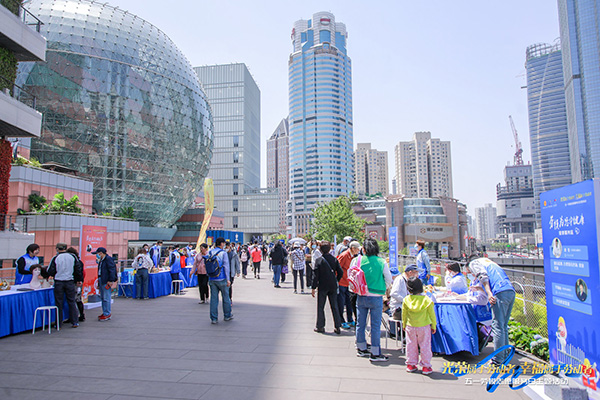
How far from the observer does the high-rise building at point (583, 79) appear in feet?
435

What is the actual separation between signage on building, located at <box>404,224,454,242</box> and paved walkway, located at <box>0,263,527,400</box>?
96.2m

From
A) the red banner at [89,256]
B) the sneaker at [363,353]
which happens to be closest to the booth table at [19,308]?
the red banner at [89,256]

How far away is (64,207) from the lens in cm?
2212

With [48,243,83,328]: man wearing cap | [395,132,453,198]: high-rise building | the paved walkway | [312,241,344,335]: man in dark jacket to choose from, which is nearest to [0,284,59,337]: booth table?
the paved walkway

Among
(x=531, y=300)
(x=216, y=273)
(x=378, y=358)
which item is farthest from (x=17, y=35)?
(x=531, y=300)

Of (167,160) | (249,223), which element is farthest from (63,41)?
(249,223)

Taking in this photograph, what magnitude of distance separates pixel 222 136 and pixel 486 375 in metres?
104

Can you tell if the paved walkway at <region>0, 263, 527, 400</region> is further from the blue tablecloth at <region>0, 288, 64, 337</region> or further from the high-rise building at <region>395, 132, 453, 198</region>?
the high-rise building at <region>395, 132, 453, 198</region>

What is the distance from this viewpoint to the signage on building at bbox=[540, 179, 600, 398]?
4129mm

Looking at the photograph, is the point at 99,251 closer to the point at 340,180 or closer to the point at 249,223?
the point at 249,223

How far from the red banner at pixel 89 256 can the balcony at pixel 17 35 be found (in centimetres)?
1057

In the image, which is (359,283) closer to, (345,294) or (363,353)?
(363,353)

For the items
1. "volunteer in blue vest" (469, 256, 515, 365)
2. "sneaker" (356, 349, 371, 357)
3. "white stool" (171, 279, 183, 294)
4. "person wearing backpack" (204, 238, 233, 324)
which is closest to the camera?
"volunteer in blue vest" (469, 256, 515, 365)

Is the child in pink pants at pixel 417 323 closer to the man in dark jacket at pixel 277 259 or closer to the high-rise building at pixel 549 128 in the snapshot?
the man in dark jacket at pixel 277 259
